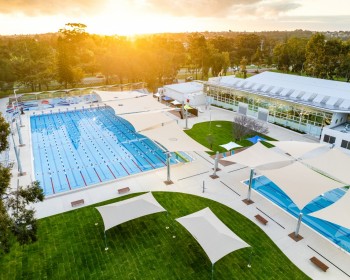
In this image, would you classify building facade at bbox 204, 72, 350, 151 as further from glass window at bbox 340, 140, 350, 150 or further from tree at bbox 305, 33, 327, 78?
tree at bbox 305, 33, 327, 78

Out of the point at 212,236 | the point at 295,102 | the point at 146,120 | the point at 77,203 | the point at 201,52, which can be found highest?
the point at 201,52

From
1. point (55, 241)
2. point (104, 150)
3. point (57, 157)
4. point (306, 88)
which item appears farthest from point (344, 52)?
point (55, 241)

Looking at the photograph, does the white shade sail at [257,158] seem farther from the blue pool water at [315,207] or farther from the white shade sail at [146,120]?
the white shade sail at [146,120]

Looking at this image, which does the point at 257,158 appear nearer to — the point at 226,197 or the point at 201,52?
the point at 226,197

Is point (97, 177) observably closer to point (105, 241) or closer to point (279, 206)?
point (105, 241)

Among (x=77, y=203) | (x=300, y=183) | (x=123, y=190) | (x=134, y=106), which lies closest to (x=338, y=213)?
(x=300, y=183)

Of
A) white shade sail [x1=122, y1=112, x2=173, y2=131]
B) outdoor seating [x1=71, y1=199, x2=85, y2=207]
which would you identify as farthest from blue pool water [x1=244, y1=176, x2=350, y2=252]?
outdoor seating [x1=71, y1=199, x2=85, y2=207]
